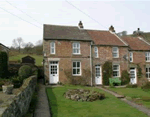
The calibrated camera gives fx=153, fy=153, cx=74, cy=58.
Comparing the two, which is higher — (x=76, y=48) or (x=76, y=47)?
(x=76, y=47)

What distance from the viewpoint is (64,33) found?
2147 cm

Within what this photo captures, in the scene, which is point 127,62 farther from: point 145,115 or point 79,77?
point 145,115

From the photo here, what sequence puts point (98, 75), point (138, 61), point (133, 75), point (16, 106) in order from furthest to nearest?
point (138, 61) → point (133, 75) → point (98, 75) → point (16, 106)

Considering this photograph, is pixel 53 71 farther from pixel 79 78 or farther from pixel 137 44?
pixel 137 44

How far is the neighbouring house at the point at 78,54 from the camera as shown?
772 inches

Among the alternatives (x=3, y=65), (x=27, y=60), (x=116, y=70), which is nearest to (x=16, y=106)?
(x=3, y=65)

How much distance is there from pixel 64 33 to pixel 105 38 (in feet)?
21.6

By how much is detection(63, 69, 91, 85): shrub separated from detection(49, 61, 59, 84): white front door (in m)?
1.30

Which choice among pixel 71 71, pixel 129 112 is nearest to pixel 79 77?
pixel 71 71

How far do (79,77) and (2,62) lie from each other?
979 cm

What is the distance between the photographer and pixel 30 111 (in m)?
8.23

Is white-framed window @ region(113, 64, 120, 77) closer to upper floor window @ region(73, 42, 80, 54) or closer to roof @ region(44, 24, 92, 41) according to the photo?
roof @ region(44, 24, 92, 41)

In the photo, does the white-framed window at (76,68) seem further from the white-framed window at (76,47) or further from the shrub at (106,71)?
the shrub at (106,71)

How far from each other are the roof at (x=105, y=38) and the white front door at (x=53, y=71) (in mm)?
6679
